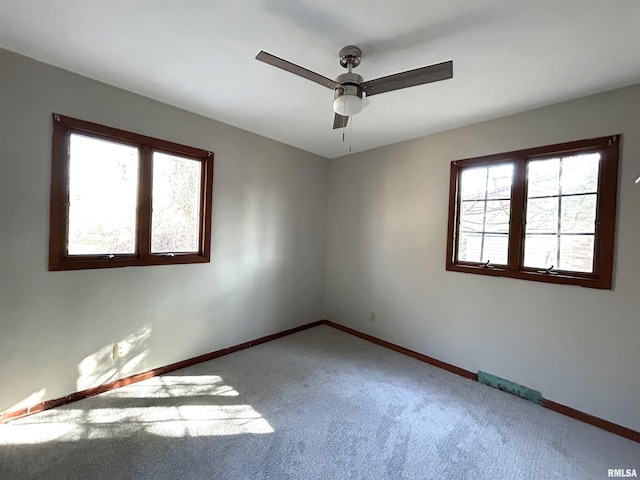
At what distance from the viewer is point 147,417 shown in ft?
6.79

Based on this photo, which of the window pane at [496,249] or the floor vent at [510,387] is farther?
the window pane at [496,249]

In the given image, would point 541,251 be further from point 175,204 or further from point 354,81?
point 175,204

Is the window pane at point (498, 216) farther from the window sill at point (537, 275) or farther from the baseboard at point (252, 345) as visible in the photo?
the baseboard at point (252, 345)

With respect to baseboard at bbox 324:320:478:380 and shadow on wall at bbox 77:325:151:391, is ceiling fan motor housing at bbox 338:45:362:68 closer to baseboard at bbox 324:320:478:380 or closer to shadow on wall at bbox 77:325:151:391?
shadow on wall at bbox 77:325:151:391

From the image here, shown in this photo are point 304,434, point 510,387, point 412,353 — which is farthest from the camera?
point 412,353

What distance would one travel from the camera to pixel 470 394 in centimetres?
252

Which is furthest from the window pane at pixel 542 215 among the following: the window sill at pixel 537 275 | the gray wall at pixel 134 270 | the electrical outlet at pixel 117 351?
the electrical outlet at pixel 117 351

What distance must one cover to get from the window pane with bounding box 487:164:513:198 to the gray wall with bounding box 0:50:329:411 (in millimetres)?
2186

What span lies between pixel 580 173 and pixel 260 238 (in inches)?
123

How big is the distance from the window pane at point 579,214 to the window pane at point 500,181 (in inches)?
17.3

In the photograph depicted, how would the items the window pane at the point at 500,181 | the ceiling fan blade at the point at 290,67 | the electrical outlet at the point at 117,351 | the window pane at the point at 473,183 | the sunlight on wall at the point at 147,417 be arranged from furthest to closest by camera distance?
the window pane at the point at 473,183
the window pane at the point at 500,181
the electrical outlet at the point at 117,351
the sunlight on wall at the point at 147,417
the ceiling fan blade at the point at 290,67

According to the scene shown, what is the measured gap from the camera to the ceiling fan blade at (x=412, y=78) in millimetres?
1456

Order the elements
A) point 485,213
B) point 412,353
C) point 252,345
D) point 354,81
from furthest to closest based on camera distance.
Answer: point 252,345, point 412,353, point 485,213, point 354,81

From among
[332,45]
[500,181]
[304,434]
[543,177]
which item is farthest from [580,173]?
[304,434]
